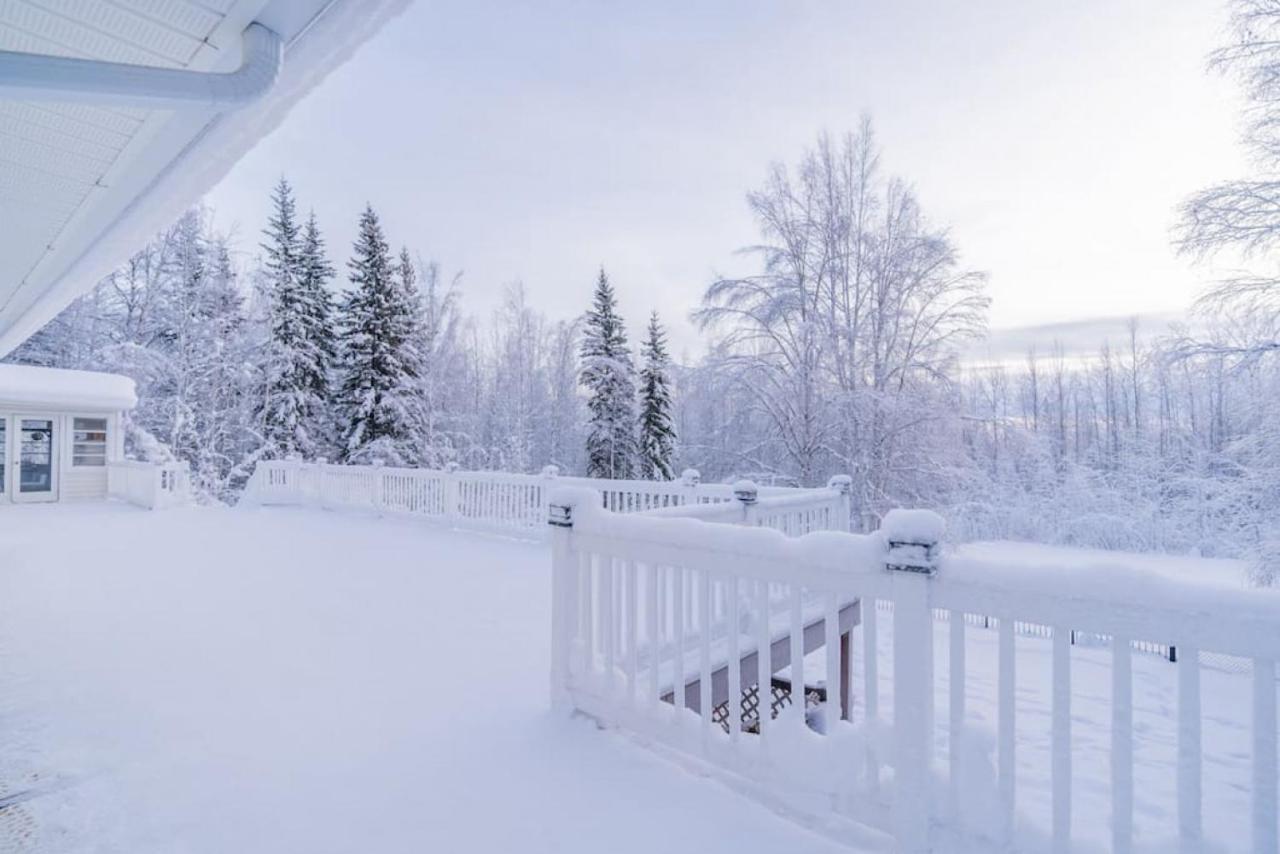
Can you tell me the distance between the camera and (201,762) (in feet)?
8.63

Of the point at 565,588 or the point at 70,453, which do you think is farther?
the point at 70,453

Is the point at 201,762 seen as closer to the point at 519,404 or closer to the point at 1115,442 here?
the point at 519,404

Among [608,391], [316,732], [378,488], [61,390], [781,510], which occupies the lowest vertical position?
[316,732]

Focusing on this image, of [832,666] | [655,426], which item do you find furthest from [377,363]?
[832,666]

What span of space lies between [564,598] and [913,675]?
1.67 m

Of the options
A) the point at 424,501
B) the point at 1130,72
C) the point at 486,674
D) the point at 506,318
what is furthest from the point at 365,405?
the point at 1130,72

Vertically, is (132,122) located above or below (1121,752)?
above

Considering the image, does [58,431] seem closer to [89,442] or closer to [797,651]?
[89,442]

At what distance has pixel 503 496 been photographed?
29.0 feet

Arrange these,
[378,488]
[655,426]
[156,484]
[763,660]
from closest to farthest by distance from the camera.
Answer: [763,660] → [378,488] → [156,484] → [655,426]

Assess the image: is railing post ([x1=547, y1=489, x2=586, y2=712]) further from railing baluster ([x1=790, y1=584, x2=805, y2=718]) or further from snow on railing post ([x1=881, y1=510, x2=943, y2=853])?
snow on railing post ([x1=881, y1=510, x2=943, y2=853])

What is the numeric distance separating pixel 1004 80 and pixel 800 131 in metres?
5.78

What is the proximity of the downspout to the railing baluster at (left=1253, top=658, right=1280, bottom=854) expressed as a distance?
10.3ft

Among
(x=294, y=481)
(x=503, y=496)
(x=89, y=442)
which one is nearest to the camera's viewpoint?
(x=503, y=496)
